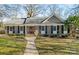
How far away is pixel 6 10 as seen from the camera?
167 inches

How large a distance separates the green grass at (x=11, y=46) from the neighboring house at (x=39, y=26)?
86 mm

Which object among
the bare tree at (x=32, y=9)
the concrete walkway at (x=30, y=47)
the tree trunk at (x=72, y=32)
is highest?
the bare tree at (x=32, y=9)

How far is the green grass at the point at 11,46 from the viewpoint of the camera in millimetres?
4219

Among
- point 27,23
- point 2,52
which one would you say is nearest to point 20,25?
point 27,23

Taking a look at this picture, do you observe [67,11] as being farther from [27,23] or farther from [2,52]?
[2,52]

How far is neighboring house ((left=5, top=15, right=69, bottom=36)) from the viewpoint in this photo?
423 cm

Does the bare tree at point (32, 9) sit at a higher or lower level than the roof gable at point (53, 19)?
higher

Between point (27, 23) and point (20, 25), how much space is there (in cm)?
8

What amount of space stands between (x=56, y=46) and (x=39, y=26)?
11.1 inches

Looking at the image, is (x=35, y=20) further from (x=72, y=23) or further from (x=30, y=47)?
(x=72, y=23)

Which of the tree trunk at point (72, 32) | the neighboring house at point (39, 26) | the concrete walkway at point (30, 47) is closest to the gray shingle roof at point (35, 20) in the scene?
the neighboring house at point (39, 26)

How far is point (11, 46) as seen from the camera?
4.24m

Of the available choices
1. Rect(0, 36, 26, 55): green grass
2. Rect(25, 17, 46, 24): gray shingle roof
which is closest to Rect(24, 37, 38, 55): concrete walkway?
Rect(0, 36, 26, 55): green grass

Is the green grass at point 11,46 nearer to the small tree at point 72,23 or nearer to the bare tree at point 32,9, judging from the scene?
the bare tree at point 32,9
